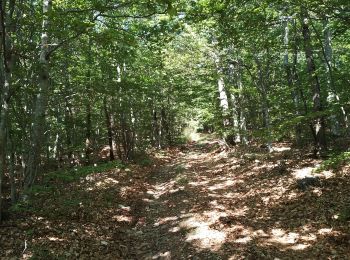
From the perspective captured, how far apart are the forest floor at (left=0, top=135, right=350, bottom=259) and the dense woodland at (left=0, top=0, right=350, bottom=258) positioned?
1.40 m

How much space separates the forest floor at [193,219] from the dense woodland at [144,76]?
140 centimetres

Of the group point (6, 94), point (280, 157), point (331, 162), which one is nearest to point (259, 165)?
point (280, 157)

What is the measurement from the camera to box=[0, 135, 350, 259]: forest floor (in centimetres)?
723

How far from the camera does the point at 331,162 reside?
673 cm

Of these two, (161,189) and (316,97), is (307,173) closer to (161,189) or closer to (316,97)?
(316,97)

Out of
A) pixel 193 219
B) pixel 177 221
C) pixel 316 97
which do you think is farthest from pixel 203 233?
pixel 316 97

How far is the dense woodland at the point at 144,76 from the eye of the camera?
27.9 feet

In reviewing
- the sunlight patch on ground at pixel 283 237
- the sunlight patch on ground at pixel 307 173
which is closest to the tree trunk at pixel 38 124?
the sunlight patch on ground at pixel 283 237

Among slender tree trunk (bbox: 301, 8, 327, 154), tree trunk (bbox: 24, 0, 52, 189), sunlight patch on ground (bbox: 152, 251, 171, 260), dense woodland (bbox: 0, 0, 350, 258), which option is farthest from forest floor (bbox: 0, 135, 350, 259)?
dense woodland (bbox: 0, 0, 350, 258)

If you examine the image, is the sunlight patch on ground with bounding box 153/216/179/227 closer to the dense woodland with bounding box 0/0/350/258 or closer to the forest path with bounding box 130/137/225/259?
the forest path with bounding box 130/137/225/259

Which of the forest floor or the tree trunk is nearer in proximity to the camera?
the forest floor

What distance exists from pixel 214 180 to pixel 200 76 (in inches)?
403

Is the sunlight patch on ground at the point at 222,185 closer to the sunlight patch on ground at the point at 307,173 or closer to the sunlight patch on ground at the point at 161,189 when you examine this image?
the sunlight patch on ground at the point at 161,189

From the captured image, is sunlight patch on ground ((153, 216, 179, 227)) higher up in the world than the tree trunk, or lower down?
lower down
